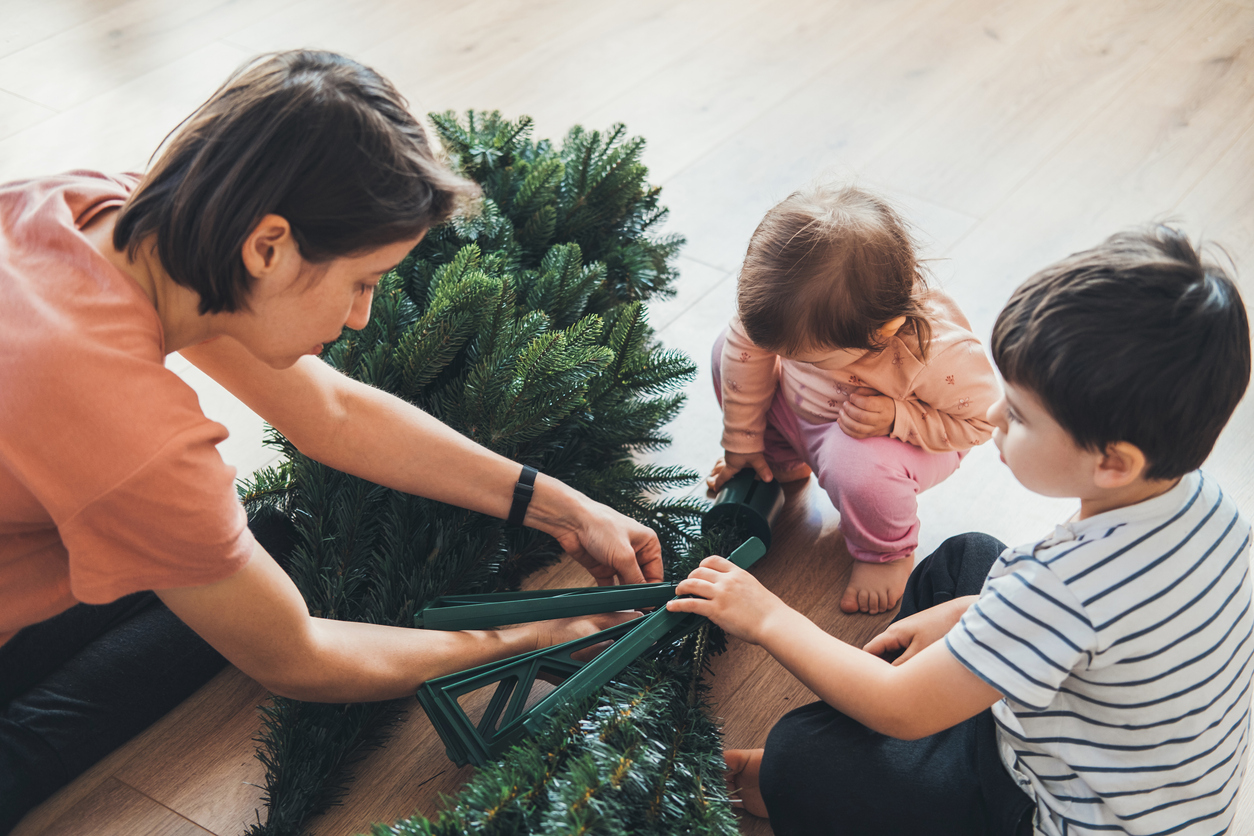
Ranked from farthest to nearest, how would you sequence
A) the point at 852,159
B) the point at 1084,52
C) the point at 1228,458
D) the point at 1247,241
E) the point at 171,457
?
the point at 1084,52, the point at 852,159, the point at 1247,241, the point at 1228,458, the point at 171,457

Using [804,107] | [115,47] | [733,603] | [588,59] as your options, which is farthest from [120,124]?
[733,603]

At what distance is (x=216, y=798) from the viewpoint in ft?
3.22

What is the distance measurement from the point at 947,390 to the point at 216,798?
0.91m

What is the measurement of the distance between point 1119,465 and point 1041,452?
0.05m

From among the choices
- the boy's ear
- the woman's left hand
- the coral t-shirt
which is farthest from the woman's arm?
the boy's ear

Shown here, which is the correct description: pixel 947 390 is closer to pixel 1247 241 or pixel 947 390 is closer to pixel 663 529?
pixel 663 529

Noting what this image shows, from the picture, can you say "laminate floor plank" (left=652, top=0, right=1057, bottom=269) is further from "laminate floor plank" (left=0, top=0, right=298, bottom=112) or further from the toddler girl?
"laminate floor plank" (left=0, top=0, right=298, bottom=112)

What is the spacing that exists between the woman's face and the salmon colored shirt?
54 cm

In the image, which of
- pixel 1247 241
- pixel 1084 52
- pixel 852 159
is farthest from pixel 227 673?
pixel 1084 52

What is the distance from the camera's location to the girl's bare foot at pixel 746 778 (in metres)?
0.97

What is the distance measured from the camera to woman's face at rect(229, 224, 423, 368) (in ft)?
2.34

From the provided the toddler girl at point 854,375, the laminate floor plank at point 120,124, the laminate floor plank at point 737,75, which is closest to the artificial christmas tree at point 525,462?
the toddler girl at point 854,375

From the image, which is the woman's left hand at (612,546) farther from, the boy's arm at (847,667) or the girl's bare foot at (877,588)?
the girl's bare foot at (877,588)

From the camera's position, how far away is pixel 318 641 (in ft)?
2.77
